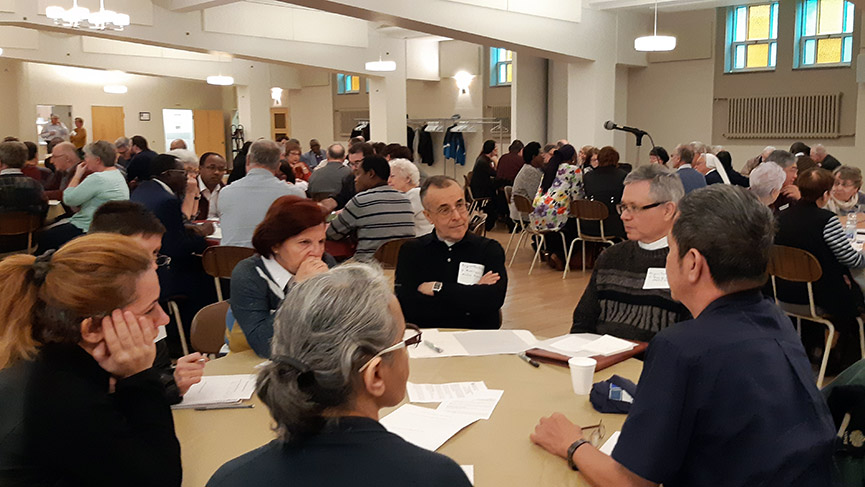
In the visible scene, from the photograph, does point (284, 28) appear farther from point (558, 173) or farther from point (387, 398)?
point (387, 398)

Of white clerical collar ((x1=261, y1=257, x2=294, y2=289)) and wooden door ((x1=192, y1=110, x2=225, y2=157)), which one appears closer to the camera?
white clerical collar ((x1=261, y1=257, x2=294, y2=289))

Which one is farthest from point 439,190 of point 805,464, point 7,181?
point 7,181

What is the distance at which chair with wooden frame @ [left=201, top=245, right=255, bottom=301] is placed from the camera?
185 inches

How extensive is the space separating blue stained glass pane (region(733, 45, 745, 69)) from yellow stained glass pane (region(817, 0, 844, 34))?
1289mm

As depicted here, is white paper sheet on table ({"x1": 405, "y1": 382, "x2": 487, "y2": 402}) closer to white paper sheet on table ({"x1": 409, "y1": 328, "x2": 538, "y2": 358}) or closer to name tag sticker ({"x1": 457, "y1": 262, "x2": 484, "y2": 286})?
white paper sheet on table ({"x1": 409, "y1": 328, "x2": 538, "y2": 358})

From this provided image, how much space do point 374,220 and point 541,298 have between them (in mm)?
2362

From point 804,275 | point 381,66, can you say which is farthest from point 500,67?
point 804,275

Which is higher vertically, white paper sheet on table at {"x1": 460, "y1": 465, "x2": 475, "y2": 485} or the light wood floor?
white paper sheet on table at {"x1": 460, "y1": 465, "x2": 475, "y2": 485}

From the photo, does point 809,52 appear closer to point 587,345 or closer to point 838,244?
point 838,244

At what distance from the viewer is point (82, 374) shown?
1519mm

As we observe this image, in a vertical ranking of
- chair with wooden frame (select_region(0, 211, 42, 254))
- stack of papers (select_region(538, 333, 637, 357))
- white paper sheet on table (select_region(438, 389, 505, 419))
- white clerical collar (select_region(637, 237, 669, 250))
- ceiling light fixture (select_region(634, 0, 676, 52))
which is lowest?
white paper sheet on table (select_region(438, 389, 505, 419))

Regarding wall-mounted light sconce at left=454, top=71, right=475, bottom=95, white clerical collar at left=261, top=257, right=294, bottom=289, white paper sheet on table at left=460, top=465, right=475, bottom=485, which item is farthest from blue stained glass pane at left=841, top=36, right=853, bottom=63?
white paper sheet on table at left=460, top=465, right=475, bottom=485

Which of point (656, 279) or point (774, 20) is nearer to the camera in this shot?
point (656, 279)

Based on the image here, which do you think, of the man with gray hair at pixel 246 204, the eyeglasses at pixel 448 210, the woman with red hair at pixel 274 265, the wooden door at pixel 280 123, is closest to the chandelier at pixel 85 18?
the man with gray hair at pixel 246 204
